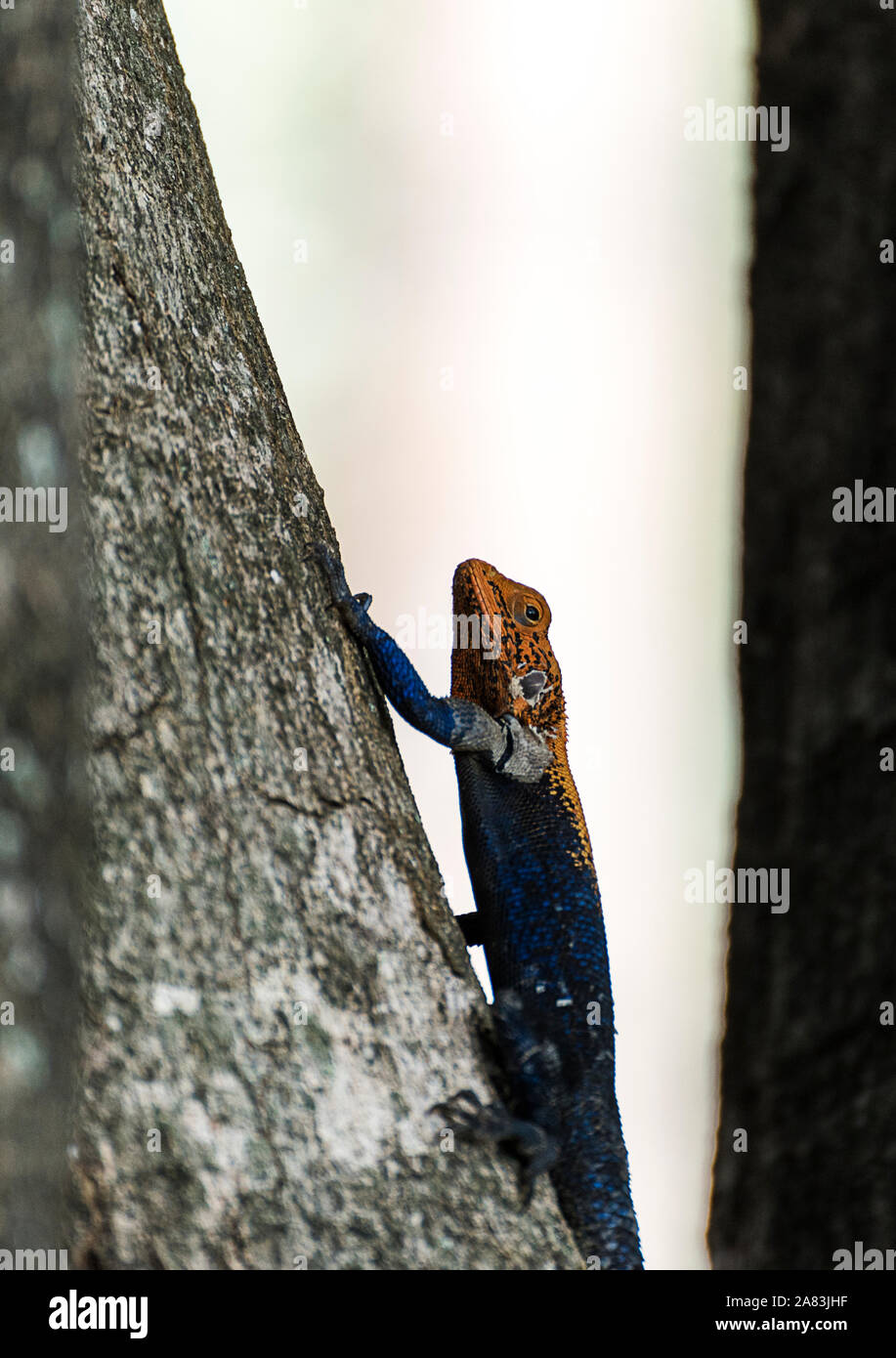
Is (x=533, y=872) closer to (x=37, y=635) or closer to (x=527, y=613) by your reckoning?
(x=527, y=613)

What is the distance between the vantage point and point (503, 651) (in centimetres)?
412

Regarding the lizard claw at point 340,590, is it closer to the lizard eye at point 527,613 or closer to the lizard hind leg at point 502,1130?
the lizard hind leg at point 502,1130

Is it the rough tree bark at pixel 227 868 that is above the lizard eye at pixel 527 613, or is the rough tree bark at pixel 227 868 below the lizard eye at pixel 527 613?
below

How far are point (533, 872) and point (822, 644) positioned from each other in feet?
4.94

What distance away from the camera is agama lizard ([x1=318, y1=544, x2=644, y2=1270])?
3039 mm

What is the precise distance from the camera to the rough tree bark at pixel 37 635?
5.45 feet

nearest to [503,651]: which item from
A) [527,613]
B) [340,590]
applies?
[527,613]

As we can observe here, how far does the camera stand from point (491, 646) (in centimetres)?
409

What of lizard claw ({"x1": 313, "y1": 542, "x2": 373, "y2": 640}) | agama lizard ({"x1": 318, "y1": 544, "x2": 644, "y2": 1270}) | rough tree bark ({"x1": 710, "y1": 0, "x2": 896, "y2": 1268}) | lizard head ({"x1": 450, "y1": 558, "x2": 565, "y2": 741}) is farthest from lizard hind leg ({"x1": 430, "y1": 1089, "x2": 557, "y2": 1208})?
lizard head ({"x1": 450, "y1": 558, "x2": 565, "y2": 741})

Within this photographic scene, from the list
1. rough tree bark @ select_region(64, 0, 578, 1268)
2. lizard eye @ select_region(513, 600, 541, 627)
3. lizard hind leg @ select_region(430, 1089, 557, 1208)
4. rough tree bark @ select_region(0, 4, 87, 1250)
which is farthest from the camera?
lizard eye @ select_region(513, 600, 541, 627)

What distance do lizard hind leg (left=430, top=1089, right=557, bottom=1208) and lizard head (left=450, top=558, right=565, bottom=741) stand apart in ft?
6.35

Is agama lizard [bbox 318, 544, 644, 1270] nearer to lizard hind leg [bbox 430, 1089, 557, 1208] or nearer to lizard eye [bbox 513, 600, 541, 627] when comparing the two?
lizard eye [bbox 513, 600, 541, 627]

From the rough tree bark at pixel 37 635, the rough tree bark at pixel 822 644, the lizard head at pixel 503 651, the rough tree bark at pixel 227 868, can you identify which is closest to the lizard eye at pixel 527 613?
the lizard head at pixel 503 651
